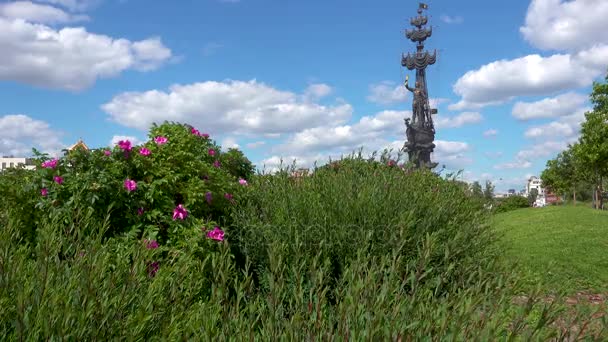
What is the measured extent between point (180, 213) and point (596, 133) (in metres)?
30.1

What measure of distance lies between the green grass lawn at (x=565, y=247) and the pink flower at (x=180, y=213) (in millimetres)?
4300

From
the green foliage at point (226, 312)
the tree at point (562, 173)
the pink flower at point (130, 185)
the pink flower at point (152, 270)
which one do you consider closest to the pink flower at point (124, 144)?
the pink flower at point (130, 185)

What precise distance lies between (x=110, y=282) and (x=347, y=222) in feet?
10.3

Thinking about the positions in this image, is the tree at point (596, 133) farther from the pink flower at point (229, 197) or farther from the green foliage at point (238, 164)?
the pink flower at point (229, 197)

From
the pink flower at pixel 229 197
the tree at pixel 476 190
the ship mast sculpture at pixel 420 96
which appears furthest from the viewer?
the ship mast sculpture at pixel 420 96

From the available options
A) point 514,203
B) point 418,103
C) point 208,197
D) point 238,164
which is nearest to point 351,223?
point 208,197

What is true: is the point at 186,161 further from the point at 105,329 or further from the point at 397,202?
the point at 105,329

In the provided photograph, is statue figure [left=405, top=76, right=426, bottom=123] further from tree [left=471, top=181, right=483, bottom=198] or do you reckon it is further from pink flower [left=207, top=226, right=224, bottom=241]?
pink flower [left=207, top=226, right=224, bottom=241]

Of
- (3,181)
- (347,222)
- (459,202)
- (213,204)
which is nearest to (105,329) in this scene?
(347,222)

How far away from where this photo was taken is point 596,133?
99.0 ft

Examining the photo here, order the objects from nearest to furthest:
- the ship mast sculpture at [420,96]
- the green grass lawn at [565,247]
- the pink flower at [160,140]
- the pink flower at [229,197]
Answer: the pink flower at [229,197]
the pink flower at [160,140]
the green grass lawn at [565,247]
the ship mast sculpture at [420,96]

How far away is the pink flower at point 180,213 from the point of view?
19.6 ft

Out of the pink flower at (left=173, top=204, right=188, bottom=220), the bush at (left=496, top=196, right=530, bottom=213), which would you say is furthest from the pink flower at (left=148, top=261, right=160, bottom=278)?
the bush at (left=496, top=196, right=530, bottom=213)

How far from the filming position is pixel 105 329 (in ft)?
7.56
